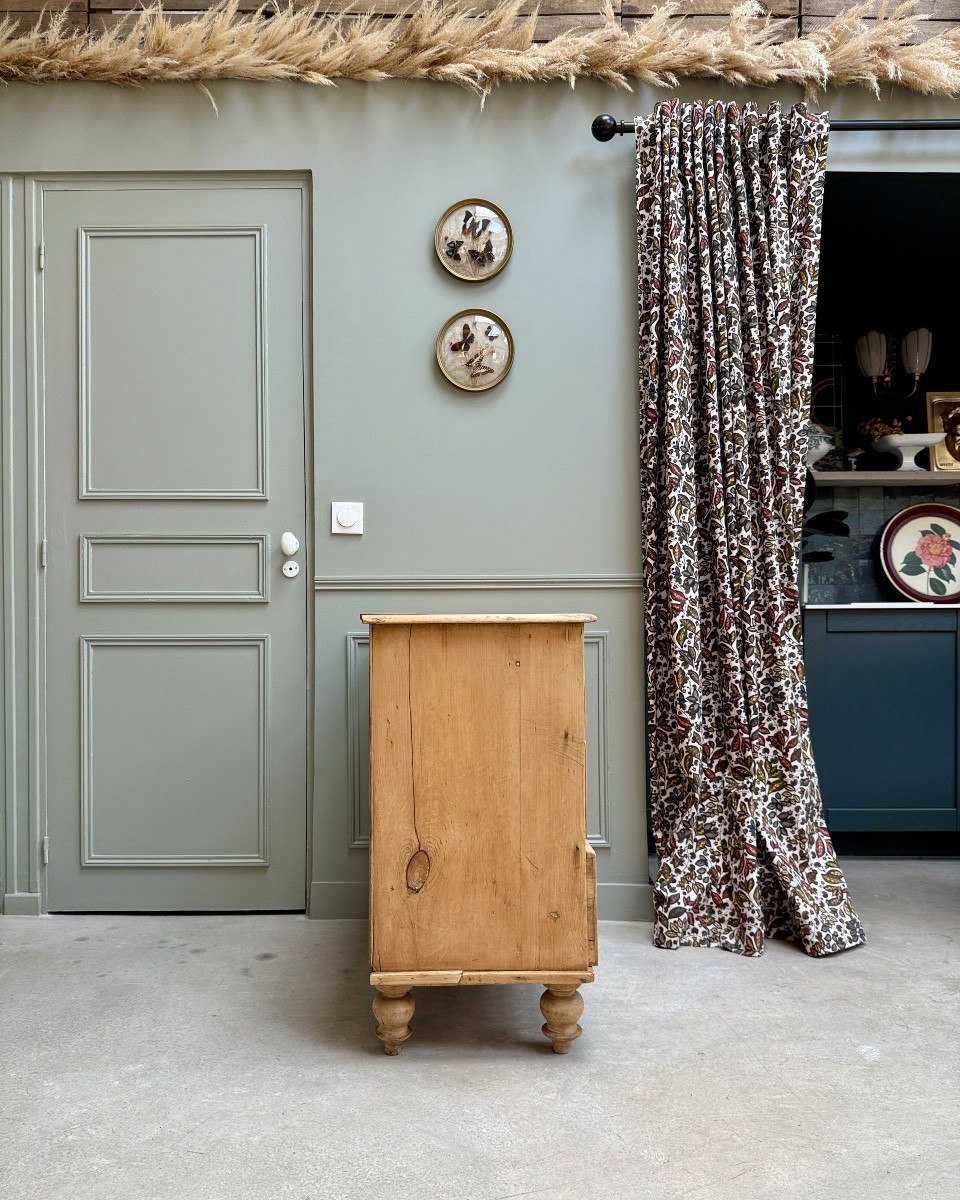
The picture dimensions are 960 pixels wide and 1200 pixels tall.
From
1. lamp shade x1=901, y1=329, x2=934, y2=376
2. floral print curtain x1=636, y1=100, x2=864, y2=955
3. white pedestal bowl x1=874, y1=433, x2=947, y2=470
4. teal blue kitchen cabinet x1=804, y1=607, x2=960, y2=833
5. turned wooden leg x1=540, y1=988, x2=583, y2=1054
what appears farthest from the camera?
lamp shade x1=901, y1=329, x2=934, y2=376

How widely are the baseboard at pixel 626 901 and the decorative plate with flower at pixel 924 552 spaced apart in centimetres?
183

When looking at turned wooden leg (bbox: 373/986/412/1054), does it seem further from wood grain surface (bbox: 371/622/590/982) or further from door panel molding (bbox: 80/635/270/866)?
door panel molding (bbox: 80/635/270/866)

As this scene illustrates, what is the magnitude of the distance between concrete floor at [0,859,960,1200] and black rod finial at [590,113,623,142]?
8.03 ft

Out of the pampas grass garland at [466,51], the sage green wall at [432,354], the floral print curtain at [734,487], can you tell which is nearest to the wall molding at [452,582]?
the sage green wall at [432,354]

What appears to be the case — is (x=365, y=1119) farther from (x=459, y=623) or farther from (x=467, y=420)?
(x=467, y=420)

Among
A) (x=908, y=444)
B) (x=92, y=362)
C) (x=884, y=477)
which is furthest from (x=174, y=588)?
(x=908, y=444)

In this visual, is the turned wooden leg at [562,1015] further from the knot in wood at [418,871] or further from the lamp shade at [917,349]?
the lamp shade at [917,349]

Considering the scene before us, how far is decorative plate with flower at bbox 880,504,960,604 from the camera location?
3680 millimetres

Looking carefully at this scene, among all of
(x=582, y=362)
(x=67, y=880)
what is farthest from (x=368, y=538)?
(x=67, y=880)

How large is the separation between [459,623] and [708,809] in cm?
117

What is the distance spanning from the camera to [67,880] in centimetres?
283

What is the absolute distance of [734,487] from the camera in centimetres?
265

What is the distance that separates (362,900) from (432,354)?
5.77ft

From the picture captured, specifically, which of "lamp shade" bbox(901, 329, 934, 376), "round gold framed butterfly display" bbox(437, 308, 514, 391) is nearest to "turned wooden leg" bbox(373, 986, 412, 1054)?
"round gold framed butterfly display" bbox(437, 308, 514, 391)
